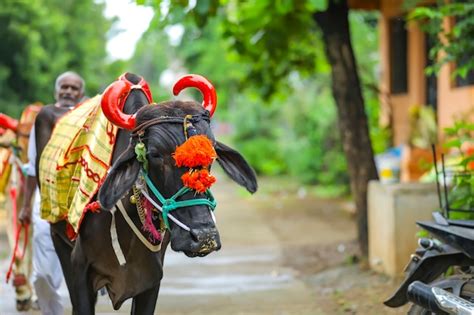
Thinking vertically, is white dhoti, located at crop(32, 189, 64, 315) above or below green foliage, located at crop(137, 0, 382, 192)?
below

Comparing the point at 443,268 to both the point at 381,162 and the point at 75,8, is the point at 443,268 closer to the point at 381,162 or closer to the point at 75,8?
the point at 381,162

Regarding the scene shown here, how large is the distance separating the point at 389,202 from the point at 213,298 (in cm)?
213

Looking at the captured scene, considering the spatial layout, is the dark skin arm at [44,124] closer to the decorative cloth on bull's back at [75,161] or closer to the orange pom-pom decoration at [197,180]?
the decorative cloth on bull's back at [75,161]

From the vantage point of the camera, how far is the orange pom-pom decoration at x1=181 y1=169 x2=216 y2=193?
12.7 ft

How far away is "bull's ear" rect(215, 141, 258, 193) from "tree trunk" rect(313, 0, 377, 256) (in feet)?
16.2

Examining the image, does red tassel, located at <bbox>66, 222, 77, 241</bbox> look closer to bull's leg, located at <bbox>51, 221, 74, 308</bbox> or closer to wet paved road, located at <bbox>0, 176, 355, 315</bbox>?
bull's leg, located at <bbox>51, 221, 74, 308</bbox>

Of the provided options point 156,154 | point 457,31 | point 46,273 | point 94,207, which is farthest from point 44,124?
point 457,31

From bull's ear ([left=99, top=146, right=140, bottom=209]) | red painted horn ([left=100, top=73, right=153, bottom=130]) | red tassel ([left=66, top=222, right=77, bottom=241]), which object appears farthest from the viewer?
red tassel ([left=66, top=222, right=77, bottom=241])

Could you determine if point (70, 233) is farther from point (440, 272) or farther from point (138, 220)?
point (440, 272)

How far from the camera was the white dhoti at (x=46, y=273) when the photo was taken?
607cm

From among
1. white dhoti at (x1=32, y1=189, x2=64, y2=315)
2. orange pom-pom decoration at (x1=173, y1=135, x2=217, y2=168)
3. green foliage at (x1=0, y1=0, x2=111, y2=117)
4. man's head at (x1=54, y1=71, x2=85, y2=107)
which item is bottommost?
white dhoti at (x1=32, y1=189, x2=64, y2=315)


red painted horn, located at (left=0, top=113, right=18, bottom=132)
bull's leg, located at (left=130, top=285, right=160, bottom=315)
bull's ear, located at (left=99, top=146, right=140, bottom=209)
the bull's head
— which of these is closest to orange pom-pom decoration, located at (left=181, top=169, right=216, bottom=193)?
the bull's head

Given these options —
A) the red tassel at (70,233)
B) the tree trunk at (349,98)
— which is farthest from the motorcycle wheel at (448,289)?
the tree trunk at (349,98)

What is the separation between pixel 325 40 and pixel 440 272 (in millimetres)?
4894
